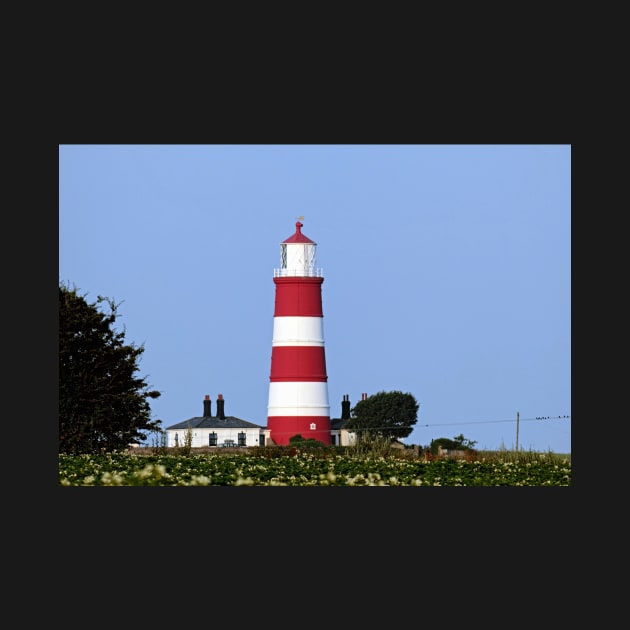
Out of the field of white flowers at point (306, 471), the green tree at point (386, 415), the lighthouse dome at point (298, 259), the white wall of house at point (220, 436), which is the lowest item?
the field of white flowers at point (306, 471)

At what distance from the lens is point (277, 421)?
45531mm

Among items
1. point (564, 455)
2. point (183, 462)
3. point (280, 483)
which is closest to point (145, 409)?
point (183, 462)

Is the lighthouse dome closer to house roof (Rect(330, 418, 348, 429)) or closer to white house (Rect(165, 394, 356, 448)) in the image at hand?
white house (Rect(165, 394, 356, 448))

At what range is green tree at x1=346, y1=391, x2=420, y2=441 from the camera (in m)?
43.5

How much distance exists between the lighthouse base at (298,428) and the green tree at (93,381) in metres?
8.29

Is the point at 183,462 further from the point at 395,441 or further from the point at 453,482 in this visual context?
the point at 395,441

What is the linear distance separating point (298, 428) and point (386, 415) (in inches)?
93.3

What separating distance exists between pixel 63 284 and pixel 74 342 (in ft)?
3.27

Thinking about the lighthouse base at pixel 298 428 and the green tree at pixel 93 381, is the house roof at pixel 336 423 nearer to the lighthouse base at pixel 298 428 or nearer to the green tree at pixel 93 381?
the lighthouse base at pixel 298 428

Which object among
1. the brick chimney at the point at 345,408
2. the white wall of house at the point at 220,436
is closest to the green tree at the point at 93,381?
the white wall of house at the point at 220,436

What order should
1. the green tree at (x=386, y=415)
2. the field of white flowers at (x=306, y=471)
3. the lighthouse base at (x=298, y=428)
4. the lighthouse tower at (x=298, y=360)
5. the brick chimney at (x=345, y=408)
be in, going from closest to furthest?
1. the field of white flowers at (x=306, y=471)
2. the green tree at (x=386, y=415)
3. the lighthouse tower at (x=298, y=360)
4. the lighthouse base at (x=298, y=428)
5. the brick chimney at (x=345, y=408)

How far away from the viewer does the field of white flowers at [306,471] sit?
110 ft

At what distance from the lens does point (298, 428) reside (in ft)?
149

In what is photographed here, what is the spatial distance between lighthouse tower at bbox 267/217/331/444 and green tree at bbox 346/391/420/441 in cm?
108
